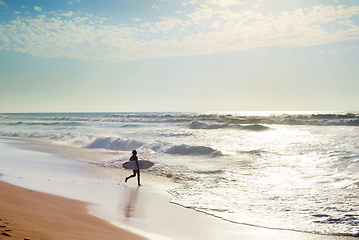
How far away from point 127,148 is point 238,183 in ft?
38.7

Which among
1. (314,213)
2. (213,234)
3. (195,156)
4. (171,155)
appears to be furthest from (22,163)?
(314,213)

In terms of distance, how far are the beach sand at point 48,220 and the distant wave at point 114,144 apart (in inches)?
492

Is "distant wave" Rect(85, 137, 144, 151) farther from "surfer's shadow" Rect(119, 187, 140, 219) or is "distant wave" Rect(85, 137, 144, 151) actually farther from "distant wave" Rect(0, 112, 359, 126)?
"distant wave" Rect(0, 112, 359, 126)

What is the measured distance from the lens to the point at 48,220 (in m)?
4.24

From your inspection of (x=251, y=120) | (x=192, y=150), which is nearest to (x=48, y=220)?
(x=192, y=150)

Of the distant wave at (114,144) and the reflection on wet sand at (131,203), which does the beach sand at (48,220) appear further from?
the distant wave at (114,144)

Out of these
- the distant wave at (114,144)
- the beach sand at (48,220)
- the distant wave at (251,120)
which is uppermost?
the distant wave at (251,120)

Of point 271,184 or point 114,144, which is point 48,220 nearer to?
point 271,184

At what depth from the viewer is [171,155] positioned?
14.7 meters

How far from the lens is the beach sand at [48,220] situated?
3441mm

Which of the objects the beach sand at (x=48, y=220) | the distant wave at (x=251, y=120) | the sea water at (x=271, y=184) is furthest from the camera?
the distant wave at (x=251, y=120)

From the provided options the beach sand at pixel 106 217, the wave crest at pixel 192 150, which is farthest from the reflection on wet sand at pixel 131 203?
the wave crest at pixel 192 150

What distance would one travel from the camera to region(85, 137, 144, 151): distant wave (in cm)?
1864

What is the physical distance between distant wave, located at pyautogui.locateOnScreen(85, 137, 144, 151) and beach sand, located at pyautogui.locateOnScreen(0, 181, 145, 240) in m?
12.5
